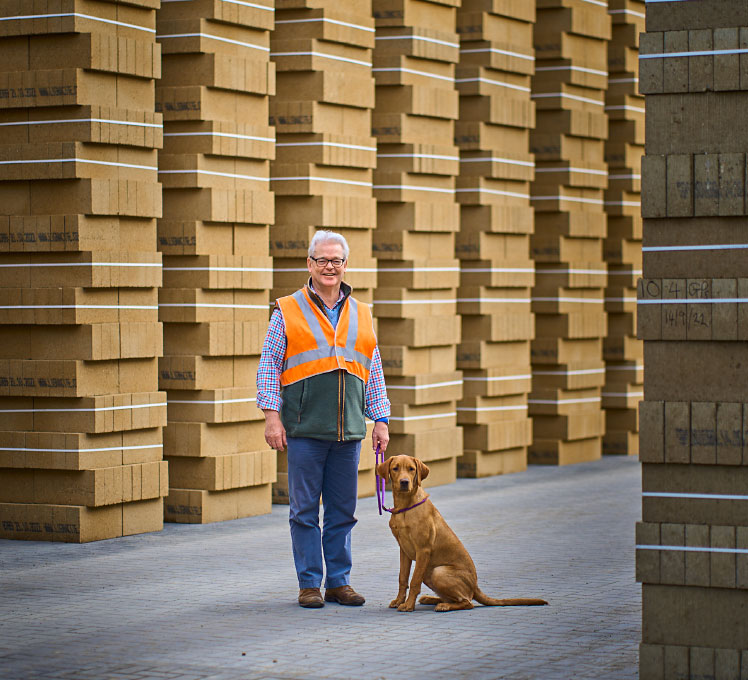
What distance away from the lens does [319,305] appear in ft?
30.7

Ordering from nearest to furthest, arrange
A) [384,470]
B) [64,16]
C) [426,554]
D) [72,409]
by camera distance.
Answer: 1. [426,554]
2. [384,470]
3. [64,16]
4. [72,409]

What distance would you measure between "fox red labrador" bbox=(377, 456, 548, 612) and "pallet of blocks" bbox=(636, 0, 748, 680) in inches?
82.1

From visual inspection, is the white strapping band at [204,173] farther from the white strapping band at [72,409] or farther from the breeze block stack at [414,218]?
the breeze block stack at [414,218]

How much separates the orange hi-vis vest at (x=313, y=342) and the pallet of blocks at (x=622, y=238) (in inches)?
447

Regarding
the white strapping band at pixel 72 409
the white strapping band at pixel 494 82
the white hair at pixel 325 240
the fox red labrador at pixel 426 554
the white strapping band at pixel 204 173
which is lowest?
the fox red labrador at pixel 426 554

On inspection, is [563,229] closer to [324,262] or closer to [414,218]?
[414,218]

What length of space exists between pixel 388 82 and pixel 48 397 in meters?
5.57

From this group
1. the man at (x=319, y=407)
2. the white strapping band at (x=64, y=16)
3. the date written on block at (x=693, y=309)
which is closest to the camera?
the date written on block at (x=693, y=309)

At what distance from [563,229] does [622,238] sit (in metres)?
1.91

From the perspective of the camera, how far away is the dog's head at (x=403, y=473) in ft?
29.4

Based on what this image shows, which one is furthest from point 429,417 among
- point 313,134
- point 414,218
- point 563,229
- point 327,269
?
point 327,269

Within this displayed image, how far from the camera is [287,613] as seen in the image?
899 centimetres

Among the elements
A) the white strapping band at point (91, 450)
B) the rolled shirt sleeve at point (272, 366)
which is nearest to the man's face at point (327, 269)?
the rolled shirt sleeve at point (272, 366)

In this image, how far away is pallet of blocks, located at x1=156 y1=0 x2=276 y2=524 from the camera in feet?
42.0
